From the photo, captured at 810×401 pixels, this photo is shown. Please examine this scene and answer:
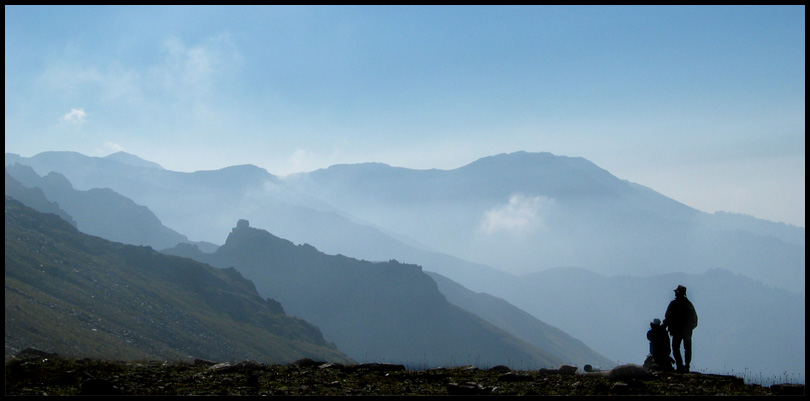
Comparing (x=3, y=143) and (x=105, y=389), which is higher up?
(x=3, y=143)

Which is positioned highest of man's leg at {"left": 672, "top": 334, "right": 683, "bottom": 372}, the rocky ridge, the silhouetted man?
the silhouetted man

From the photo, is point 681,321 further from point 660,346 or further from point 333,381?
point 333,381

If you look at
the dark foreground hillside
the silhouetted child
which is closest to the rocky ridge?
the dark foreground hillside

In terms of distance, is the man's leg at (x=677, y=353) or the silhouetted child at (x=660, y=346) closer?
the man's leg at (x=677, y=353)

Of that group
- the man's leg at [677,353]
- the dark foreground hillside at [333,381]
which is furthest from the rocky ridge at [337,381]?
the man's leg at [677,353]

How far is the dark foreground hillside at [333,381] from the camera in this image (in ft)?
52.7

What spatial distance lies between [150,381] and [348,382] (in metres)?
5.76

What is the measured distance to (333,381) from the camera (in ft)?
59.6

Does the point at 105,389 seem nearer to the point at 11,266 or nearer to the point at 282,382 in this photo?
the point at 282,382

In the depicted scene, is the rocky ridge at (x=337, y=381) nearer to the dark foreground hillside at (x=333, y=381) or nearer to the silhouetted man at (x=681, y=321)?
the dark foreground hillside at (x=333, y=381)

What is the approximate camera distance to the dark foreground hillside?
16062 mm

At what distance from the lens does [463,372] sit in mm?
20406

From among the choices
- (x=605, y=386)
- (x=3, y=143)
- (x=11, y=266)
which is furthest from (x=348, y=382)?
(x=11, y=266)

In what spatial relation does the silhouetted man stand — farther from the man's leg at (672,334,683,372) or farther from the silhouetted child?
the silhouetted child
